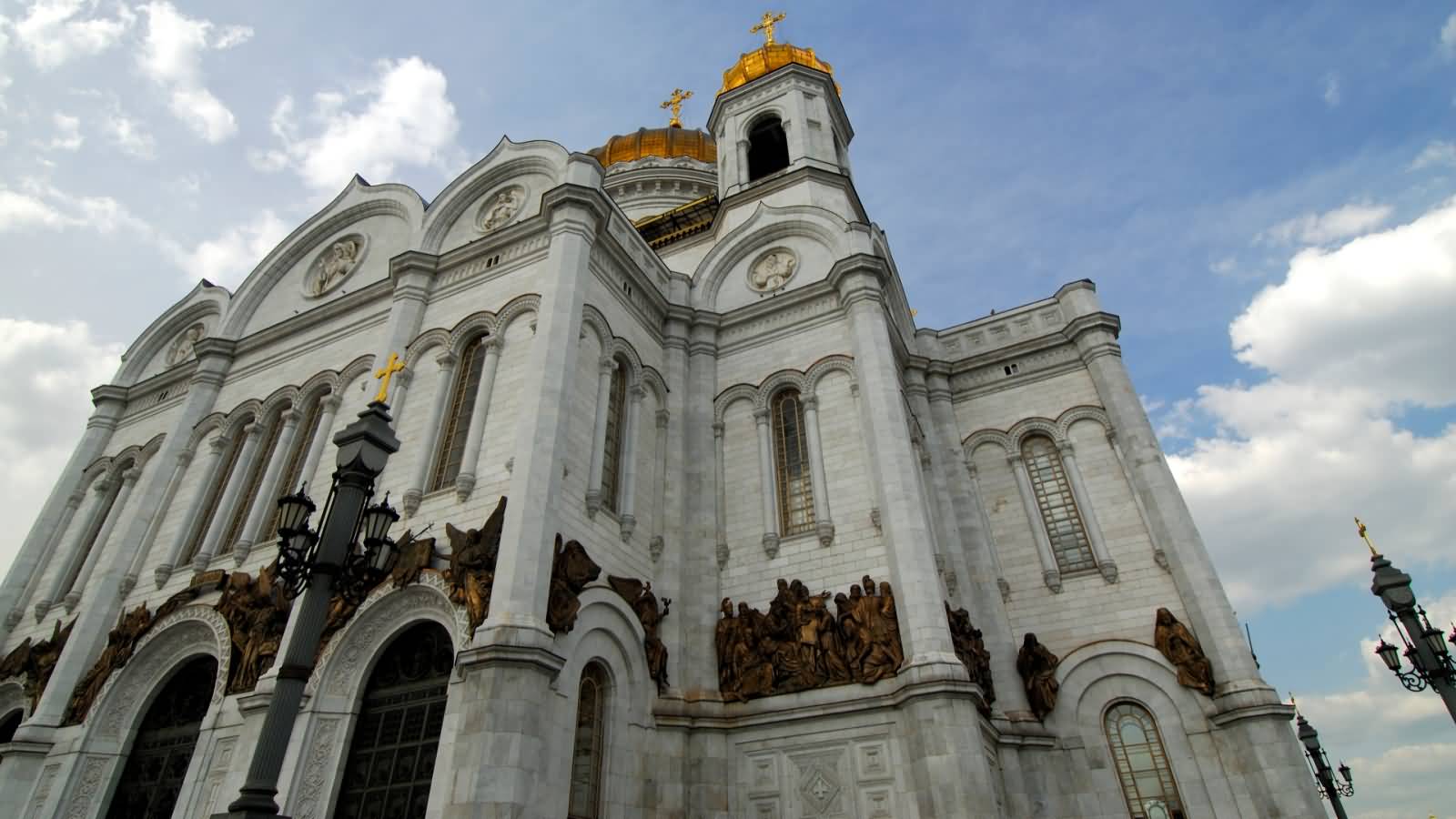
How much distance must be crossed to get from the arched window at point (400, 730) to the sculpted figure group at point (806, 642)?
4698 millimetres

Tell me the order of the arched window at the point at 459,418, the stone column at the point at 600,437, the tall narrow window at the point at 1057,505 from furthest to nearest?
1. the tall narrow window at the point at 1057,505
2. the arched window at the point at 459,418
3. the stone column at the point at 600,437

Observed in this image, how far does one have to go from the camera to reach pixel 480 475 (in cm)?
1308

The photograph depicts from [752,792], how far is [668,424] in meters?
7.20

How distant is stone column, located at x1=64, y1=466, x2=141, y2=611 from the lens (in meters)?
17.5

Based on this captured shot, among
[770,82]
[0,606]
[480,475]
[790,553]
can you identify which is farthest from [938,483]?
[0,606]

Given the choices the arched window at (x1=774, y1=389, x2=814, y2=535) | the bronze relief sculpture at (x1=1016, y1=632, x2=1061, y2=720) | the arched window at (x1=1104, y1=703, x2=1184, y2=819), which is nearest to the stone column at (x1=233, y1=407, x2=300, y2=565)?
the arched window at (x1=774, y1=389, x2=814, y2=535)

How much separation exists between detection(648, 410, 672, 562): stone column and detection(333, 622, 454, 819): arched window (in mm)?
4192

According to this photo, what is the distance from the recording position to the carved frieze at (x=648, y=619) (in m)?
13.3

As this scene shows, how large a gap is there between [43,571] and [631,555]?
50.4 feet

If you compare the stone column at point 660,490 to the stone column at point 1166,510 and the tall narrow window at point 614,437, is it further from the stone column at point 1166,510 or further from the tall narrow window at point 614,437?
the stone column at point 1166,510

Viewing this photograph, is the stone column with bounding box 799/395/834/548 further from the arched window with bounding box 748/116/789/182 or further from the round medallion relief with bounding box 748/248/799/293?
the arched window with bounding box 748/116/789/182

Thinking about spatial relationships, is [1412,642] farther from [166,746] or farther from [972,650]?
[166,746]

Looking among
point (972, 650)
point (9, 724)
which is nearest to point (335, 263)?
point (9, 724)

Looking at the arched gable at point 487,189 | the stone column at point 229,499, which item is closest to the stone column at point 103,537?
the stone column at point 229,499
